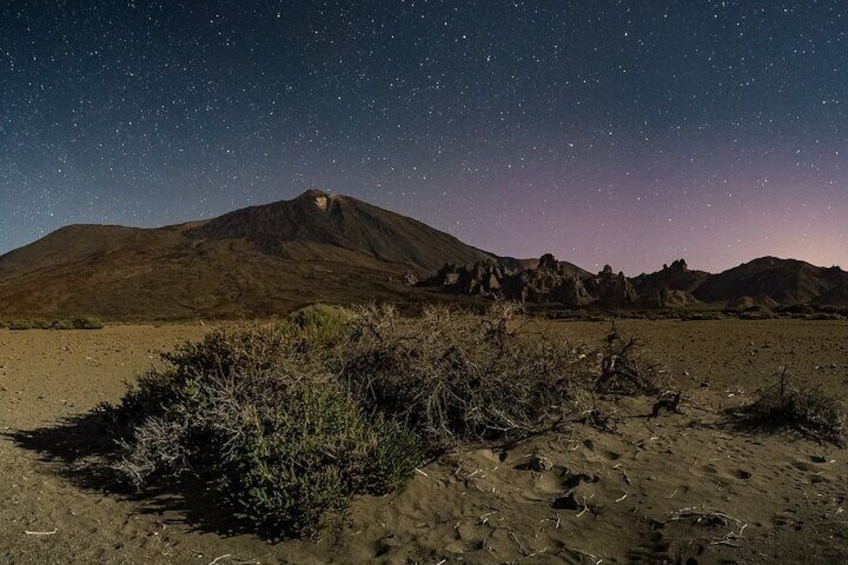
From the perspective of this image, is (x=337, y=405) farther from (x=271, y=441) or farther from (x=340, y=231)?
(x=340, y=231)

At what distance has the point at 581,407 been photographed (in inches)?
251

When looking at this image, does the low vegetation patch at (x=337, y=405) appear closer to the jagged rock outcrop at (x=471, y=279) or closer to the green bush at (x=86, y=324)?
the green bush at (x=86, y=324)

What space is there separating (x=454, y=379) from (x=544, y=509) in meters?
1.76

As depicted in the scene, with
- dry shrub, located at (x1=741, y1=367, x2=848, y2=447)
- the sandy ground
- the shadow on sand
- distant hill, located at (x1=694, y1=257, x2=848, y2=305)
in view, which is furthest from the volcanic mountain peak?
the sandy ground

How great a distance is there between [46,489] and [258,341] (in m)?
2.35

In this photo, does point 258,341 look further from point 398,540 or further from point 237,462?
point 398,540

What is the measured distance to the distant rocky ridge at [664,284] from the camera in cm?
6512

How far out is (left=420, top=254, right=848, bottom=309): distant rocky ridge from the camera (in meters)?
65.1

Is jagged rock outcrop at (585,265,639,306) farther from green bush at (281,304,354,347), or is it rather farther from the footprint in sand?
the footprint in sand

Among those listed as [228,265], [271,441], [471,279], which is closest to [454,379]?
[271,441]

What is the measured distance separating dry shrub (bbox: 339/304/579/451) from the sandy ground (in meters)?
0.36

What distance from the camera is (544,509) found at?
4594mm

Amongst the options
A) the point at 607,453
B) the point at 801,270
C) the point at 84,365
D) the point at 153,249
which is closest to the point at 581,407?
the point at 607,453

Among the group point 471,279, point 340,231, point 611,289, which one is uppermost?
point 340,231
